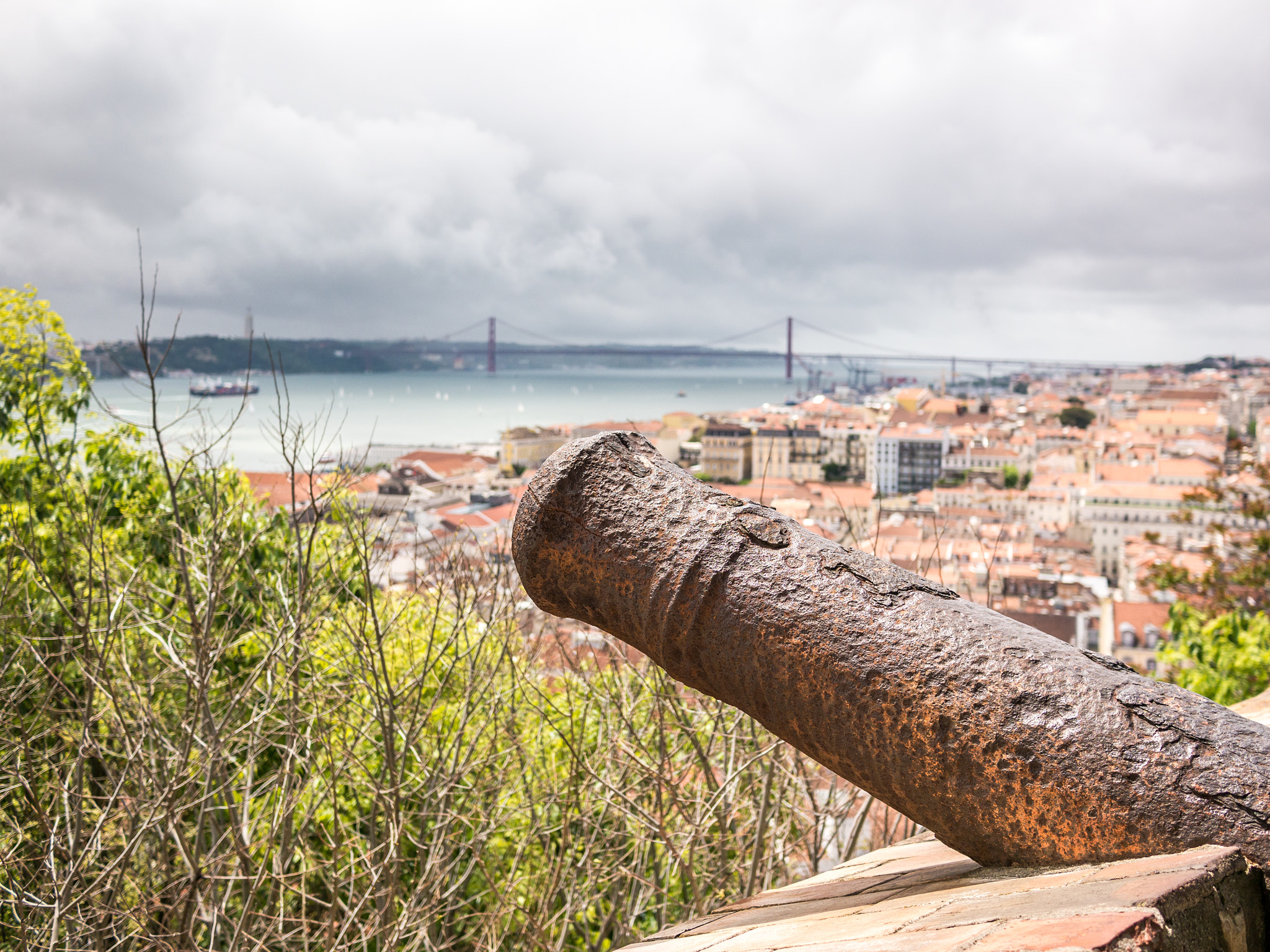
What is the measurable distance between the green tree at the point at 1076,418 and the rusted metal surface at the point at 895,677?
80.5 meters

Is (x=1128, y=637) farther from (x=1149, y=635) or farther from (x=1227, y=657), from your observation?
(x=1227, y=657)

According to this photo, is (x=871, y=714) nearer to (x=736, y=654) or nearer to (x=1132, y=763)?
(x=736, y=654)

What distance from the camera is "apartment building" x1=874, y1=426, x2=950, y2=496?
179ft

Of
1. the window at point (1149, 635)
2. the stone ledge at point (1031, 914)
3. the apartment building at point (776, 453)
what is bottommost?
the window at point (1149, 635)

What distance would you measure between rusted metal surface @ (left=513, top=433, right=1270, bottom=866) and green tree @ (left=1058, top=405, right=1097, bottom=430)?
8050cm

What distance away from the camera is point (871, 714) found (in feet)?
3.95

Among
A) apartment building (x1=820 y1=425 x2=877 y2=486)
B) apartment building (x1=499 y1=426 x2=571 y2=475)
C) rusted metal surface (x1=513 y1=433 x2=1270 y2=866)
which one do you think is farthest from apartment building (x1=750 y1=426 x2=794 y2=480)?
rusted metal surface (x1=513 y1=433 x2=1270 y2=866)

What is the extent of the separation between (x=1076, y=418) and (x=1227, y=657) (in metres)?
76.2

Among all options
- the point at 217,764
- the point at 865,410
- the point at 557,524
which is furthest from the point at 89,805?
the point at 865,410

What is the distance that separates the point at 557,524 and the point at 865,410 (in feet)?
245

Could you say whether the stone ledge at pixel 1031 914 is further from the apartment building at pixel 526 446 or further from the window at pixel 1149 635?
the apartment building at pixel 526 446

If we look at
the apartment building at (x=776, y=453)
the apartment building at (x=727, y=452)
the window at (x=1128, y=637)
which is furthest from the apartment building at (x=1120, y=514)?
the window at (x=1128, y=637)

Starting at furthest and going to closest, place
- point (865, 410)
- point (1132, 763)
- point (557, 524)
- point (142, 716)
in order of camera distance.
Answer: point (865, 410), point (142, 716), point (557, 524), point (1132, 763)

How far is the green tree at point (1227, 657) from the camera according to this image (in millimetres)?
6195
